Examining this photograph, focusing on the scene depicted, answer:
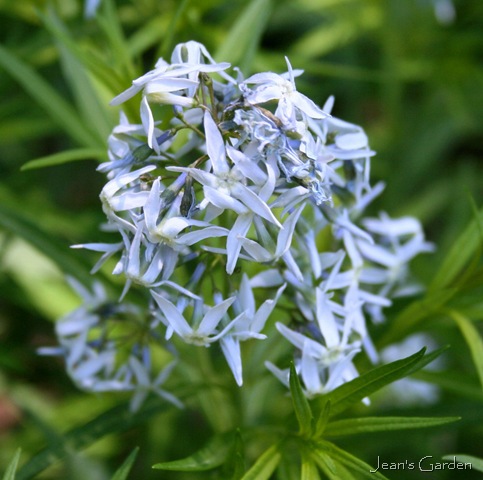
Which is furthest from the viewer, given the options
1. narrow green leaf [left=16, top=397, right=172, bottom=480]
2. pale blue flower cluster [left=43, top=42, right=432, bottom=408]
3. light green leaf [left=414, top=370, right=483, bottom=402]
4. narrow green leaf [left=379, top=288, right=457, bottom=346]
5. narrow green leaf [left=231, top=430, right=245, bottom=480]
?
light green leaf [left=414, top=370, right=483, bottom=402]

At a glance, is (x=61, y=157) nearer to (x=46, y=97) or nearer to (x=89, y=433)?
(x=46, y=97)

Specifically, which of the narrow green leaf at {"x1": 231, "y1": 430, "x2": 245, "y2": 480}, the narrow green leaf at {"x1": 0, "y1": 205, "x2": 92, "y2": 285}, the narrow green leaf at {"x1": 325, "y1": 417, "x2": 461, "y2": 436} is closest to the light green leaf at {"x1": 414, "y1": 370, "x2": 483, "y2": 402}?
the narrow green leaf at {"x1": 325, "y1": 417, "x2": 461, "y2": 436}

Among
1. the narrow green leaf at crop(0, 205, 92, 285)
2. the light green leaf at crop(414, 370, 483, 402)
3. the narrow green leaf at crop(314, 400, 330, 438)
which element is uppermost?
the narrow green leaf at crop(0, 205, 92, 285)

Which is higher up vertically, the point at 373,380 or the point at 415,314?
the point at 373,380

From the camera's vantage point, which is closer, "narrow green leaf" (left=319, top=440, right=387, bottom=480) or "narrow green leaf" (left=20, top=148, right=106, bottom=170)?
"narrow green leaf" (left=319, top=440, right=387, bottom=480)

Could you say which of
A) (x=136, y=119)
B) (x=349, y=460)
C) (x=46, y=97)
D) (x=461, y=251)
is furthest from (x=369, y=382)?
(x=46, y=97)

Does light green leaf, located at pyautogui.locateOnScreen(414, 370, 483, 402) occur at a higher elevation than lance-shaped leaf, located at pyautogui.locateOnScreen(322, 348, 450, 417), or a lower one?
lower

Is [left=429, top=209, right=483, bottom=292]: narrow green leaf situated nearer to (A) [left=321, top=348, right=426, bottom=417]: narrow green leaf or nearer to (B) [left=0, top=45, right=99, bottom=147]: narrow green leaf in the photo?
(A) [left=321, top=348, right=426, bottom=417]: narrow green leaf
